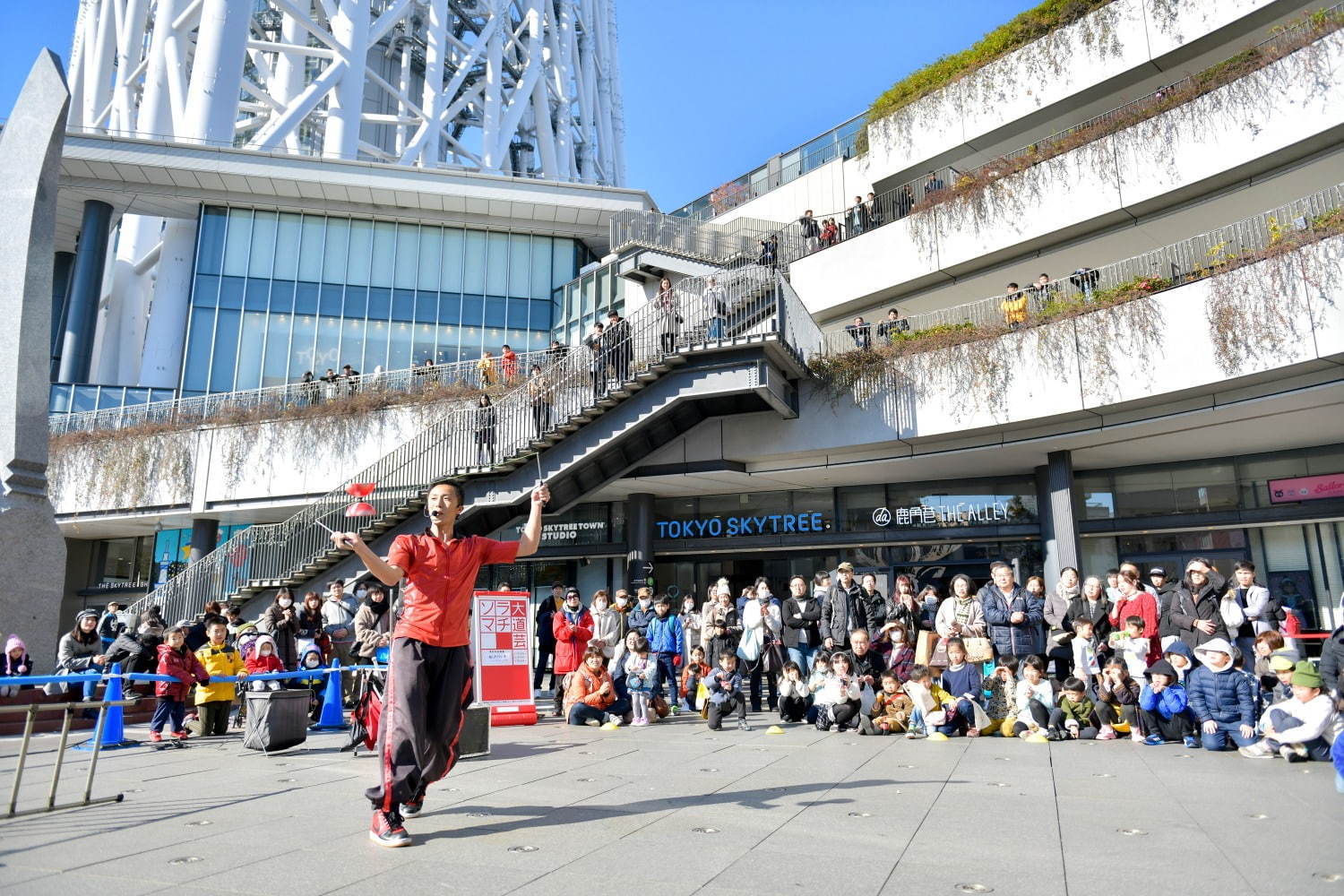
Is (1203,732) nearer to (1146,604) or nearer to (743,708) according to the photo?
(1146,604)

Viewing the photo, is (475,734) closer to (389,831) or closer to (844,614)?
(389,831)

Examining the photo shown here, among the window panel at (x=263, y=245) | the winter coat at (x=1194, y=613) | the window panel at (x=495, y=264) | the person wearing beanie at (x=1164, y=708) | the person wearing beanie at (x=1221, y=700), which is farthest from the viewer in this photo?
the window panel at (x=495, y=264)

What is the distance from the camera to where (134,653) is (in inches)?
416

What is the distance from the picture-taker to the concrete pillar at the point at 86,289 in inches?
1214

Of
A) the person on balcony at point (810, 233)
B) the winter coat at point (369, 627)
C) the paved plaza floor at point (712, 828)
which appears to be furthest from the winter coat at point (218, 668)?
the person on balcony at point (810, 233)

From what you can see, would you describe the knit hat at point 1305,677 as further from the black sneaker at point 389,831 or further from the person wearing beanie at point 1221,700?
the black sneaker at point 389,831

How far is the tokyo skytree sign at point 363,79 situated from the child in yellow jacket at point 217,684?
1016 inches

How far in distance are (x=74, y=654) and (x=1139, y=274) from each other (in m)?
18.3

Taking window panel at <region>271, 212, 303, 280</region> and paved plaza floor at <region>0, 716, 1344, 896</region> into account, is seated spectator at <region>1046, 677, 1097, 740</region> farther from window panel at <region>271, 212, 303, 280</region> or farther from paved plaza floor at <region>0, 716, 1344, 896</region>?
window panel at <region>271, 212, 303, 280</region>

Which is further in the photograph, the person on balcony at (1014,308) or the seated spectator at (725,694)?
the person on balcony at (1014,308)

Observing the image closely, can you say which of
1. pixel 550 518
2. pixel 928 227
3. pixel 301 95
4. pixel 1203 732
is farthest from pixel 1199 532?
pixel 301 95

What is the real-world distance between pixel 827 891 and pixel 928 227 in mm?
19024

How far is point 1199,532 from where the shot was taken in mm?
18328

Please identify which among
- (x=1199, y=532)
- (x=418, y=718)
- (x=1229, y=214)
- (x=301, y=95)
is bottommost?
(x=418, y=718)
